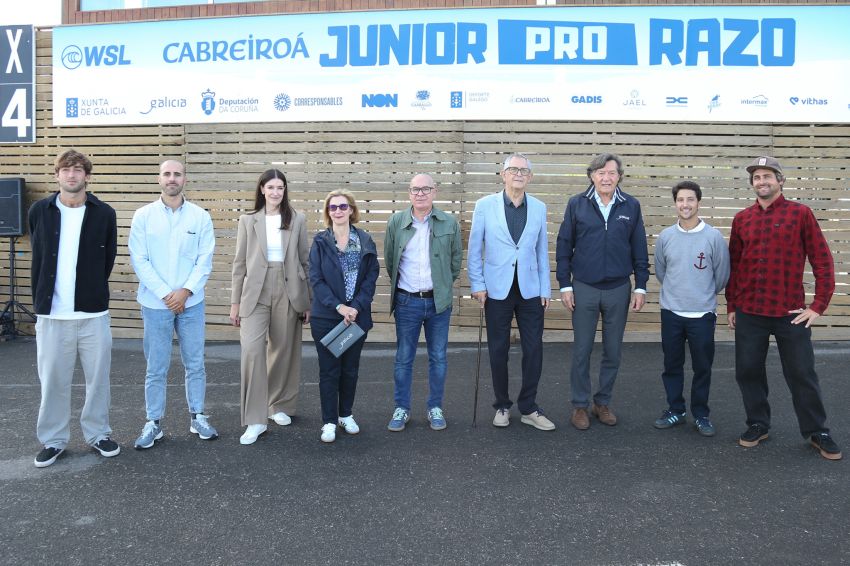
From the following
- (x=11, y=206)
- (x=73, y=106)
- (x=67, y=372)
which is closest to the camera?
(x=67, y=372)

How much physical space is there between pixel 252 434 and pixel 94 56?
7.03m

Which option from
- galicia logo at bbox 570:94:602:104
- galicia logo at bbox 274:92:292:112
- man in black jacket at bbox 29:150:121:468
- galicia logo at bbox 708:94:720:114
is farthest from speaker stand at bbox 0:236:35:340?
galicia logo at bbox 708:94:720:114

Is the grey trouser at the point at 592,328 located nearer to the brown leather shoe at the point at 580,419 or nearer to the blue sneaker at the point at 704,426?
the brown leather shoe at the point at 580,419

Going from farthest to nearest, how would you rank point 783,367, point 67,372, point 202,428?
point 202,428
point 783,367
point 67,372

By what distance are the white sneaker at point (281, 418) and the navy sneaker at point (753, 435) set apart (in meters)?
3.21

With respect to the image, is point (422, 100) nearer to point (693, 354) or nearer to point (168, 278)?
point (168, 278)

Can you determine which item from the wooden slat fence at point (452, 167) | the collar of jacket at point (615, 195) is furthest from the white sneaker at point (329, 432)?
the wooden slat fence at point (452, 167)

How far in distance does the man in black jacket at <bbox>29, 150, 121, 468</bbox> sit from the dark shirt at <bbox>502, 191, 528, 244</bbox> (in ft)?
8.96

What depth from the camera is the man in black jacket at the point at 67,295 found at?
→ 13.1ft

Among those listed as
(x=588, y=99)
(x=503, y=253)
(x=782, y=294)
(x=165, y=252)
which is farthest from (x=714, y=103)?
(x=165, y=252)

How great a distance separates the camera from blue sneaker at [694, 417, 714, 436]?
4559mm

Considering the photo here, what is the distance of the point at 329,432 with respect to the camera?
445 centimetres

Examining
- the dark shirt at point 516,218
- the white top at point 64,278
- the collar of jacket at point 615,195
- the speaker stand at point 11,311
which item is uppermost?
the collar of jacket at point 615,195

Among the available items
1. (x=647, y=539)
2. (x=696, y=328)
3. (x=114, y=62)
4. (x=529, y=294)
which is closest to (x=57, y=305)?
(x=529, y=294)
